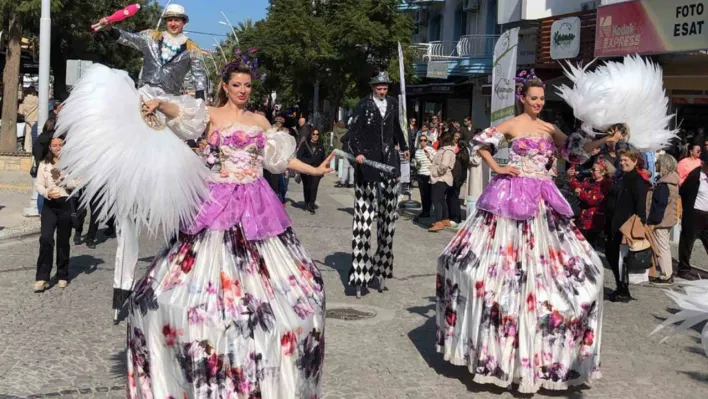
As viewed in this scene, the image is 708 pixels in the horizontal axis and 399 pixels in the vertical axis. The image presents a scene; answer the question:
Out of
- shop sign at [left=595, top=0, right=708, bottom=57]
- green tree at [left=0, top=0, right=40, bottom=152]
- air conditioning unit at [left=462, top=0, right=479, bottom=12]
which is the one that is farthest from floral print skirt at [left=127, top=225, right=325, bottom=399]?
air conditioning unit at [left=462, top=0, right=479, bottom=12]

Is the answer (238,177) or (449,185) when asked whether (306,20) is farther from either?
(238,177)

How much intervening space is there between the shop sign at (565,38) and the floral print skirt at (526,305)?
14.6 metres

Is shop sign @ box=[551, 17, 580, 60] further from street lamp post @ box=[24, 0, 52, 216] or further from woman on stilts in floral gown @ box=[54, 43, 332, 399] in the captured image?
woman on stilts in floral gown @ box=[54, 43, 332, 399]

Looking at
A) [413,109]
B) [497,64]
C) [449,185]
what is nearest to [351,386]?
[497,64]

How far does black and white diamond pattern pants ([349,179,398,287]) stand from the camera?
836 cm

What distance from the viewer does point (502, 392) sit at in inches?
218

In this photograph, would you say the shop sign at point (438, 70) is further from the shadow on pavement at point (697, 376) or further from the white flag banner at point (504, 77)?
the shadow on pavement at point (697, 376)

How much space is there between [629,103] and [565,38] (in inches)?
589

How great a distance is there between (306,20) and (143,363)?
26.3 m

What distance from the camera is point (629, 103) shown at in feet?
18.5

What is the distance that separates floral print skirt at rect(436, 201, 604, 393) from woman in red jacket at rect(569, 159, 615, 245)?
3546 millimetres

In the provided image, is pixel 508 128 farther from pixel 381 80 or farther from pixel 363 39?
pixel 363 39

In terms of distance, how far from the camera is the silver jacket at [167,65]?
6441 mm

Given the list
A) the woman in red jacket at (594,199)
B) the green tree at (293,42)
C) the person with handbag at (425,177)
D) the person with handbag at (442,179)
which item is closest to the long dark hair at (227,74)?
the woman in red jacket at (594,199)
